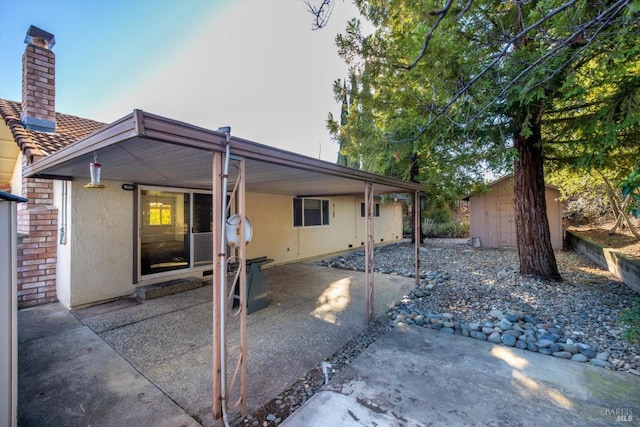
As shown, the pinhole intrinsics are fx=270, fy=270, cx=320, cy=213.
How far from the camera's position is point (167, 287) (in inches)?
208

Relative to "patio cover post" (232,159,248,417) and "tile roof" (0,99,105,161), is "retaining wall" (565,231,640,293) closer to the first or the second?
"patio cover post" (232,159,248,417)

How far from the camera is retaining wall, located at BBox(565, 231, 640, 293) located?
5.02 m

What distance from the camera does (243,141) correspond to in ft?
7.27

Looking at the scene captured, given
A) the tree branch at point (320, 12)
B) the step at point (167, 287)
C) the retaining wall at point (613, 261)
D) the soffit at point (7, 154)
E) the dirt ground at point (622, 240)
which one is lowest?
the step at point (167, 287)

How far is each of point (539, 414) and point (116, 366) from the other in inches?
157

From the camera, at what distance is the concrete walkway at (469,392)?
2.13m

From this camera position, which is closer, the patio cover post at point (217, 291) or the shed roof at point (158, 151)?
the shed roof at point (158, 151)

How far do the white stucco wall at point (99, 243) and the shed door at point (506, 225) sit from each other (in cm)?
1311

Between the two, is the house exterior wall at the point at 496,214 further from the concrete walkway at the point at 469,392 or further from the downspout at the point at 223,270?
the downspout at the point at 223,270

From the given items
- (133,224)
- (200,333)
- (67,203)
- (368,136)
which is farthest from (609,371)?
(67,203)

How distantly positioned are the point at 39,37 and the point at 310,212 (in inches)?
292

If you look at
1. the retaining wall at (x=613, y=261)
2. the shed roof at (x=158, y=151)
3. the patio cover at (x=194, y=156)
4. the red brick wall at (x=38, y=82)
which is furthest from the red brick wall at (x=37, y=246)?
the retaining wall at (x=613, y=261)

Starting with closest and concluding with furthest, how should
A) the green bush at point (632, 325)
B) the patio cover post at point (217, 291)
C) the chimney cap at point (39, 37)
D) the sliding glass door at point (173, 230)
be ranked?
the patio cover post at point (217, 291)
the green bush at point (632, 325)
the chimney cap at point (39, 37)
the sliding glass door at point (173, 230)

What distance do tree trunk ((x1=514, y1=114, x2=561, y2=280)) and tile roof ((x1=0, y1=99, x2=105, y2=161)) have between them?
8.50m
